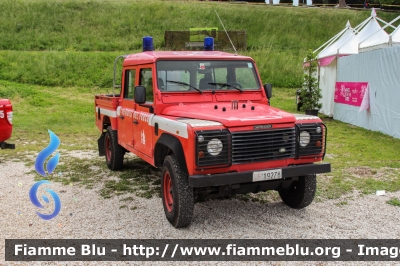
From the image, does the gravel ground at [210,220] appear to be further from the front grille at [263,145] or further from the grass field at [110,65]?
the front grille at [263,145]

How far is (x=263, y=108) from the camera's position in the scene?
17.6ft

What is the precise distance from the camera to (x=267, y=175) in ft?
15.0

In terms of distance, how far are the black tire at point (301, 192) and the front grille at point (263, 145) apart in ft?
2.12

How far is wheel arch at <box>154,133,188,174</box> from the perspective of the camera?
4633 mm

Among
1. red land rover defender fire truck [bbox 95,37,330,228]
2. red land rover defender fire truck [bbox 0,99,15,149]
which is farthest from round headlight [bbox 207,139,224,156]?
red land rover defender fire truck [bbox 0,99,15,149]

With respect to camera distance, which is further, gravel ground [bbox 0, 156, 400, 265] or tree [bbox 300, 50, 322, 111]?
tree [bbox 300, 50, 322, 111]

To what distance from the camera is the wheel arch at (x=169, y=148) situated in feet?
15.2

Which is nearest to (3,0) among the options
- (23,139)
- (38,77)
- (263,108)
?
(38,77)

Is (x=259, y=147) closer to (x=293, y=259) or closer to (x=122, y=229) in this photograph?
(x=293, y=259)

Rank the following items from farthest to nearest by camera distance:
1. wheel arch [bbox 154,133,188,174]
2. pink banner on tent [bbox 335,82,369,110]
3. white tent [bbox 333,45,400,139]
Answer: pink banner on tent [bbox 335,82,369,110] → white tent [bbox 333,45,400,139] → wheel arch [bbox 154,133,188,174]

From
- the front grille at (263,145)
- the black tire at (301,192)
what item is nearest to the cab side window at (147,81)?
the front grille at (263,145)

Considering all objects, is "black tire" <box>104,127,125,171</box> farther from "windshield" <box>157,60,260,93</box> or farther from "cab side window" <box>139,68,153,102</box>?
"windshield" <box>157,60,260,93</box>

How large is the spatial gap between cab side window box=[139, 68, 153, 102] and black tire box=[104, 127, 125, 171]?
1.65 metres

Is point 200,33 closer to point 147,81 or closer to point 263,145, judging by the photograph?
point 147,81
